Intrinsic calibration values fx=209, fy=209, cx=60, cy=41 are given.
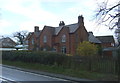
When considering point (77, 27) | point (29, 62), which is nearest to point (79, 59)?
point (29, 62)

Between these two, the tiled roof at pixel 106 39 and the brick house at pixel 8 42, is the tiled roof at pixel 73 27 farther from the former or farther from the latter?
the brick house at pixel 8 42

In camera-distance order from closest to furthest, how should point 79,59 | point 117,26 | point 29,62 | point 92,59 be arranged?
point 117,26 < point 92,59 < point 79,59 < point 29,62

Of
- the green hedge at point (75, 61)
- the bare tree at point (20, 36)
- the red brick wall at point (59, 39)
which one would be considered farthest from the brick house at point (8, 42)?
the green hedge at point (75, 61)

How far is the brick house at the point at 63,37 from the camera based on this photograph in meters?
54.8

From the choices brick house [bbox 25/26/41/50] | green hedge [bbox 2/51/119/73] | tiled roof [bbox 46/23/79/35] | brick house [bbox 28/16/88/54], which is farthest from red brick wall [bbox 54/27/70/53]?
green hedge [bbox 2/51/119/73]

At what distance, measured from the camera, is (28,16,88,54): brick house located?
54.8 m

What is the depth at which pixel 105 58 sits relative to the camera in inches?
685

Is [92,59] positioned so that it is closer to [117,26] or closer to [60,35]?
[117,26]

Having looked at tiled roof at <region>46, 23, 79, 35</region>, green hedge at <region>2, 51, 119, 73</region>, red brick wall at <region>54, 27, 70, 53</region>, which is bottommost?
green hedge at <region>2, 51, 119, 73</region>

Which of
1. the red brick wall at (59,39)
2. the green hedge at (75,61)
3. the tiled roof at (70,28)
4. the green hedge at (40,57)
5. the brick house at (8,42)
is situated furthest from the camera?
the brick house at (8,42)

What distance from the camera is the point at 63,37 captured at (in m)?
56.7

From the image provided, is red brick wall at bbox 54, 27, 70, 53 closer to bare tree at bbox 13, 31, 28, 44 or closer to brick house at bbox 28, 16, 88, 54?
brick house at bbox 28, 16, 88, 54

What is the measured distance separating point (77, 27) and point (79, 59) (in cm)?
3539

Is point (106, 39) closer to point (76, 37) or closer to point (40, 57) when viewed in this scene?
point (76, 37)
